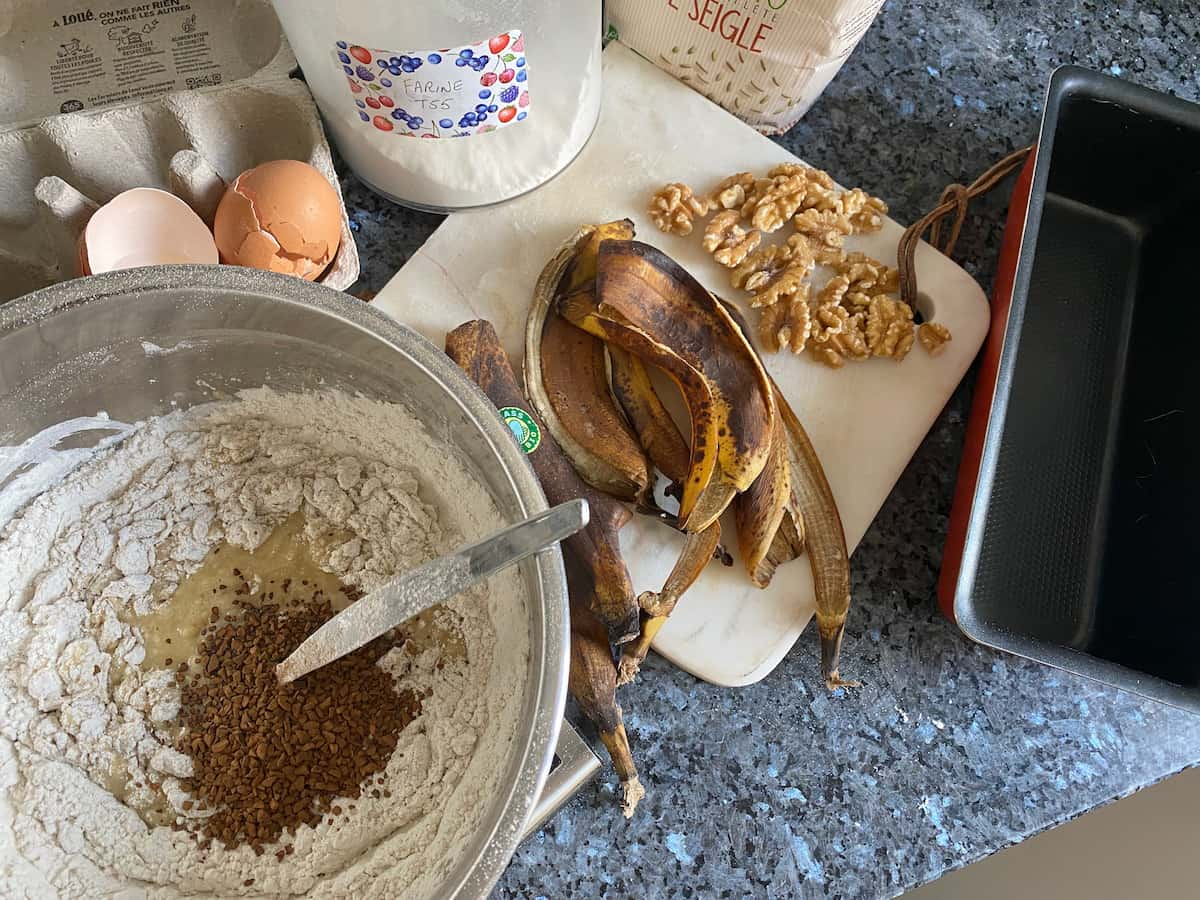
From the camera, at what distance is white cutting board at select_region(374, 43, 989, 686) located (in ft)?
3.07

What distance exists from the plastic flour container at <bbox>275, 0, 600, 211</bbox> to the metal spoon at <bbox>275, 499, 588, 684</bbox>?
0.41 metres

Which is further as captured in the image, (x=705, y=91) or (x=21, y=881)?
(x=705, y=91)

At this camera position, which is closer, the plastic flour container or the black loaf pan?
the plastic flour container

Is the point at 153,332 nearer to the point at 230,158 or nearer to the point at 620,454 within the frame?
the point at 230,158

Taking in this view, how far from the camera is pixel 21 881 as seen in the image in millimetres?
800

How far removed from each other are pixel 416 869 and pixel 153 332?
0.53 m

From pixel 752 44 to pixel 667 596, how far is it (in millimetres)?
596

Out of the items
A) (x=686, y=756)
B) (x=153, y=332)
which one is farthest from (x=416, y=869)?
(x=153, y=332)

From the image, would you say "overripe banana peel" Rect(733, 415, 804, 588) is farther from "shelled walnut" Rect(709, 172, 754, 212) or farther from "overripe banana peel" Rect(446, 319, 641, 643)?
"shelled walnut" Rect(709, 172, 754, 212)

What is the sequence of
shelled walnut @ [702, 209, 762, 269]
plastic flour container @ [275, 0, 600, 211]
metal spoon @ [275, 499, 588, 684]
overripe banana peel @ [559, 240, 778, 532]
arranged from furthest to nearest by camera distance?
shelled walnut @ [702, 209, 762, 269] < overripe banana peel @ [559, 240, 778, 532] < plastic flour container @ [275, 0, 600, 211] < metal spoon @ [275, 499, 588, 684]

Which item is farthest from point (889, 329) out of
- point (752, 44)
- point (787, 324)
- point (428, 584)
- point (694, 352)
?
point (428, 584)

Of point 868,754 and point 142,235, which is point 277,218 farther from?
point 868,754

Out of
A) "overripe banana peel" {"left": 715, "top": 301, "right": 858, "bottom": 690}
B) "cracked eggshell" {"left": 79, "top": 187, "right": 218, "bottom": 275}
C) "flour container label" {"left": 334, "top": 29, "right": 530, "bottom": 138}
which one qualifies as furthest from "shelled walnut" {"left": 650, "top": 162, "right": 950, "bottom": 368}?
"cracked eggshell" {"left": 79, "top": 187, "right": 218, "bottom": 275}

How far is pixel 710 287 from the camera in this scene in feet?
3.35
